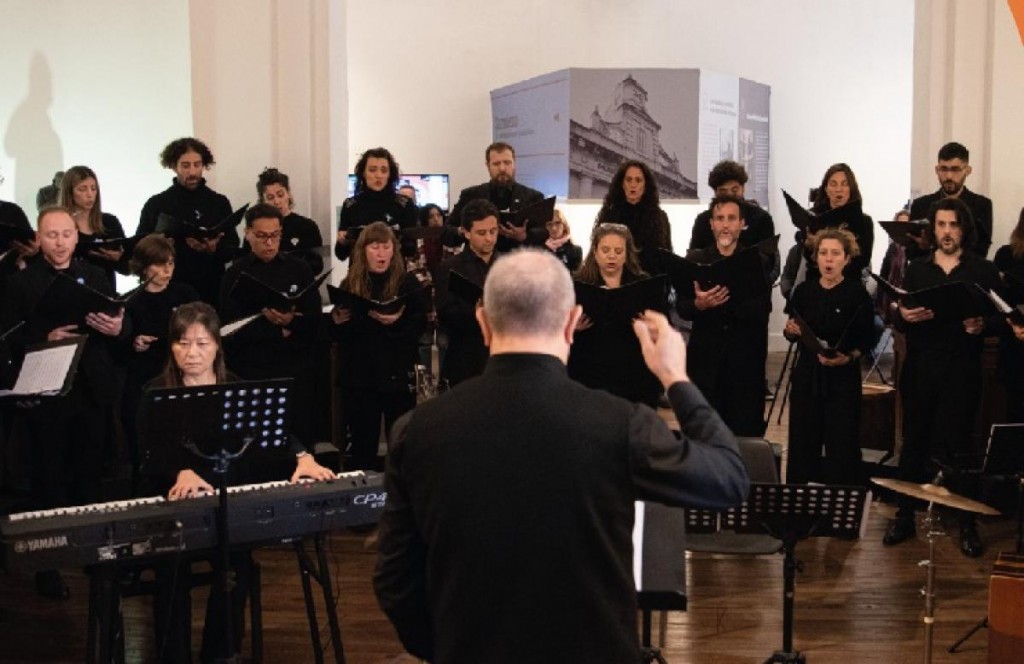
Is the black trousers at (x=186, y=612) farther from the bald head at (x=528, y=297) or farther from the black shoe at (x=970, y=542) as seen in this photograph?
the black shoe at (x=970, y=542)

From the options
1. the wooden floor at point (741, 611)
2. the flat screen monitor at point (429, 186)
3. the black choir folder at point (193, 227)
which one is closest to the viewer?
the wooden floor at point (741, 611)

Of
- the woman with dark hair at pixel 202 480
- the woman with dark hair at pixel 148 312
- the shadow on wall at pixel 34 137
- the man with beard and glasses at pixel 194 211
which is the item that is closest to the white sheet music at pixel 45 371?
the woman with dark hair at pixel 202 480

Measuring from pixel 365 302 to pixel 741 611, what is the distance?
2132 mm

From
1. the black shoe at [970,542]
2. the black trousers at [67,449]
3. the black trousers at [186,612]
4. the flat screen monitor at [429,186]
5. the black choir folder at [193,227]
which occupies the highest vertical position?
the flat screen monitor at [429,186]

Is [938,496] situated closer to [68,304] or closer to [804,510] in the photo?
[804,510]

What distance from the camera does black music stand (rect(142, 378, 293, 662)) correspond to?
3854 millimetres

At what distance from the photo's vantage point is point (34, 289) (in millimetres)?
5734

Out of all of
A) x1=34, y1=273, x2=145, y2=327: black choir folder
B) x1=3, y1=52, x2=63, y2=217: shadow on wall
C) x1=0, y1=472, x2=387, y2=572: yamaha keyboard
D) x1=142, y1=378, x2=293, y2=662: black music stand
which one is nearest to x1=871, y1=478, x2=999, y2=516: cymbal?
x1=0, y1=472, x2=387, y2=572: yamaha keyboard

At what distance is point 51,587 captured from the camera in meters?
5.66

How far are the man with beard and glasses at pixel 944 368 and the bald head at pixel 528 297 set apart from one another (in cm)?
414

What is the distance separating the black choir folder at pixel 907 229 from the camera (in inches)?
263

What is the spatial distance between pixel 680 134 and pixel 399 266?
672 centimetres

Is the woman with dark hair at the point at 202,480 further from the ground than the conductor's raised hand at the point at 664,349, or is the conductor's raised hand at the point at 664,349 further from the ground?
the conductor's raised hand at the point at 664,349

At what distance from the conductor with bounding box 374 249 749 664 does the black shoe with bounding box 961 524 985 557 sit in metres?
4.23
